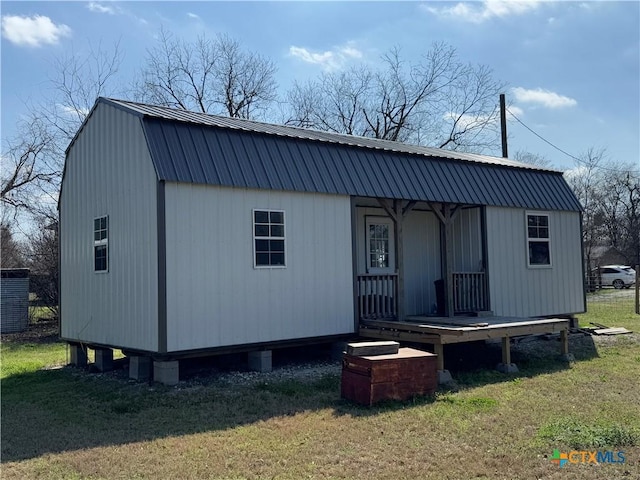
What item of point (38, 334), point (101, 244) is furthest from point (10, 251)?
point (101, 244)

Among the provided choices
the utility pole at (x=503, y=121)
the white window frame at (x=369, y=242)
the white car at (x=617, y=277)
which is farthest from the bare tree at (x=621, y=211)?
the white window frame at (x=369, y=242)

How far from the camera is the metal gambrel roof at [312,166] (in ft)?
30.6

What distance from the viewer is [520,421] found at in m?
6.74

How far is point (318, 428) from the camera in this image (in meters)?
6.63

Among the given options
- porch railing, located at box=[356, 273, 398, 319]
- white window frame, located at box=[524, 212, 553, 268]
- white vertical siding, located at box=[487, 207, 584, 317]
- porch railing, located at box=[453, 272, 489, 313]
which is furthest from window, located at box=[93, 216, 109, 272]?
white window frame, located at box=[524, 212, 553, 268]

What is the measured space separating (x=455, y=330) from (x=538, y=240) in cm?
568

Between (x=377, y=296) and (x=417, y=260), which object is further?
(x=417, y=260)

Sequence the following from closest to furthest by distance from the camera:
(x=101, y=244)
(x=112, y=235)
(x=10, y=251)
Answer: (x=112, y=235)
(x=101, y=244)
(x=10, y=251)

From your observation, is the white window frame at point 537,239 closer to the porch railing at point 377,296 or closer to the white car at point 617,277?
the porch railing at point 377,296

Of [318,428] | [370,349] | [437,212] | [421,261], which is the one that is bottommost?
[318,428]

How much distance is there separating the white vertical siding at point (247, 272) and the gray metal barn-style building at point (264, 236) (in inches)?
0.9

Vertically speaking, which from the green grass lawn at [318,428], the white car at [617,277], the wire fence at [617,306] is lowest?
the green grass lawn at [318,428]

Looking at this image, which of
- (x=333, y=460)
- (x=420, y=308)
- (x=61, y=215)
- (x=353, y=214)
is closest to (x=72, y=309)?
(x=61, y=215)

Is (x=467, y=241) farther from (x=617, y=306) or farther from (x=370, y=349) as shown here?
(x=617, y=306)
